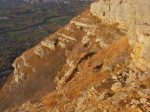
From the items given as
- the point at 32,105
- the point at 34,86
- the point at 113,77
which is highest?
the point at 113,77

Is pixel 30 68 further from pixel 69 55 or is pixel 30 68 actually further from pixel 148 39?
pixel 148 39

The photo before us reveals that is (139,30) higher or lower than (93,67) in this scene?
higher

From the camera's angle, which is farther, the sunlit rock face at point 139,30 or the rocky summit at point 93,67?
the sunlit rock face at point 139,30

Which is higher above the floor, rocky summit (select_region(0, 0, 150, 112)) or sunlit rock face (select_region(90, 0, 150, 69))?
sunlit rock face (select_region(90, 0, 150, 69))

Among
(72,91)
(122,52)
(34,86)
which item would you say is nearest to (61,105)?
(72,91)

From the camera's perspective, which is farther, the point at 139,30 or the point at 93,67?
the point at 93,67

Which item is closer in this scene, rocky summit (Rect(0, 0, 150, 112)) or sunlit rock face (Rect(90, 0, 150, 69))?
rocky summit (Rect(0, 0, 150, 112))

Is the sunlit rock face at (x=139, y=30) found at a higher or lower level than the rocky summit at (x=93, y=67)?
higher

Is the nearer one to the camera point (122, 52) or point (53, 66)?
point (122, 52)
